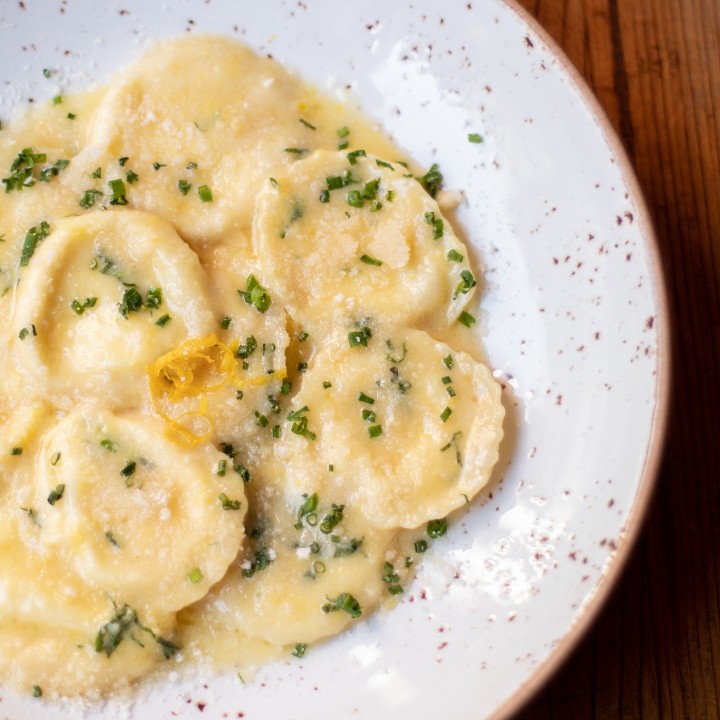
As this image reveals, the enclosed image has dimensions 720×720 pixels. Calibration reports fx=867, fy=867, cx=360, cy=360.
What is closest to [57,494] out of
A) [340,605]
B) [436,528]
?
[340,605]

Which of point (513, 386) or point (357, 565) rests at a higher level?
point (513, 386)

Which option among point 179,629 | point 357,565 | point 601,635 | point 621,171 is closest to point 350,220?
point 621,171

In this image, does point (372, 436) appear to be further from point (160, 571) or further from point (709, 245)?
point (709, 245)

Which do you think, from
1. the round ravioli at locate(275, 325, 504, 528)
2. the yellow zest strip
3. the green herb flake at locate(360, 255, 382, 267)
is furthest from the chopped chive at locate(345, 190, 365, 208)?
the yellow zest strip

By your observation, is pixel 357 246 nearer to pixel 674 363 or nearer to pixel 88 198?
pixel 88 198

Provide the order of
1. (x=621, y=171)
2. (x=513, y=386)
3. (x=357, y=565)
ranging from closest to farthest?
(x=621, y=171) < (x=357, y=565) < (x=513, y=386)
